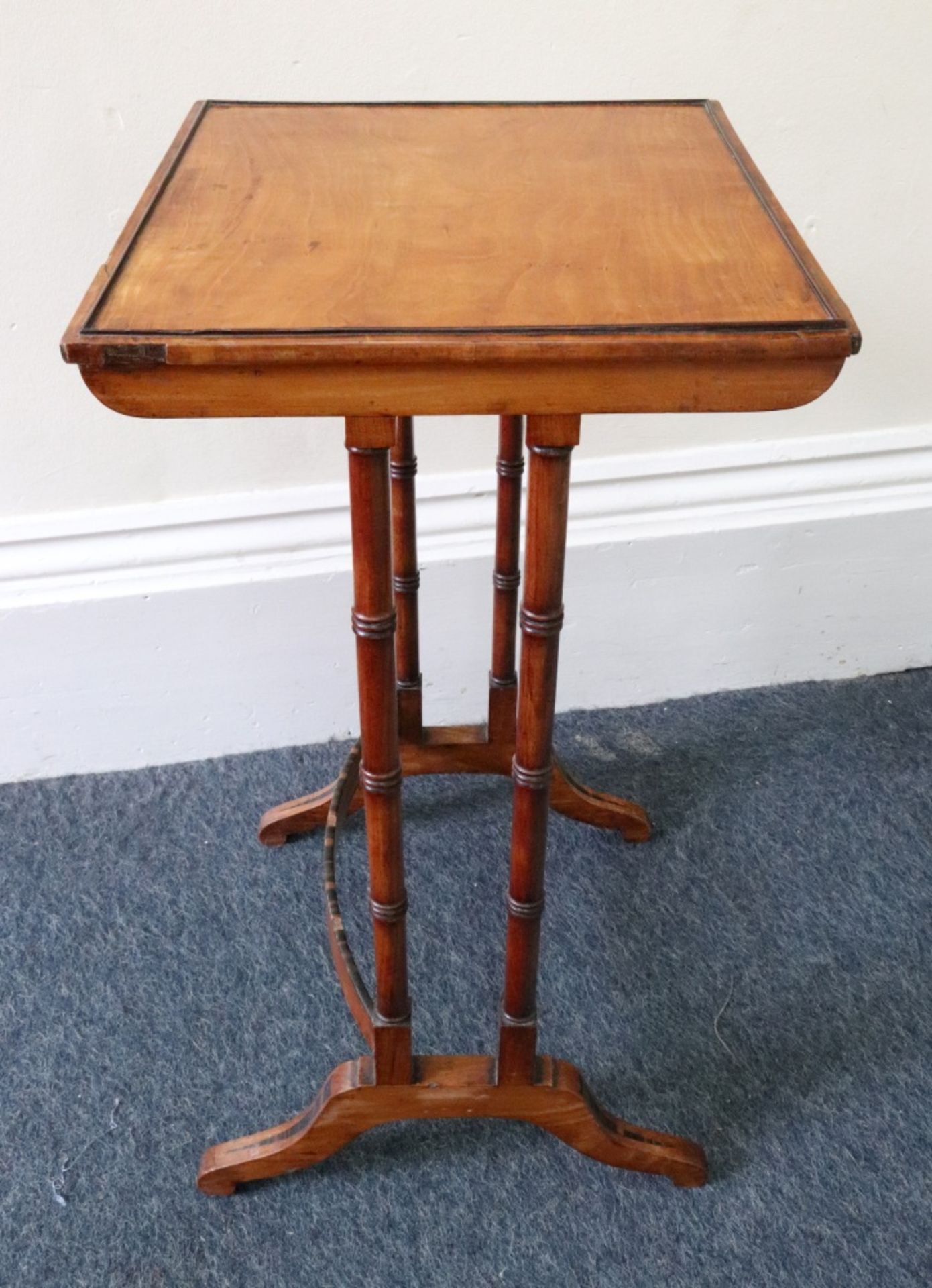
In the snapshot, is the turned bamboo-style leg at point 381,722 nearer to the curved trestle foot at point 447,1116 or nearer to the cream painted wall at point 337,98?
the curved trestle foot at point 447,1116

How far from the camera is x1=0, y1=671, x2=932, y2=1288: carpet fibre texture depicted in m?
1.01

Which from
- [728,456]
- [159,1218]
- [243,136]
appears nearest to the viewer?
[243,136]

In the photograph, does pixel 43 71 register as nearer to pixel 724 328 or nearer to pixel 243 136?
pixel 243 136

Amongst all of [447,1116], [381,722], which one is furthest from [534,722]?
[447,1116]

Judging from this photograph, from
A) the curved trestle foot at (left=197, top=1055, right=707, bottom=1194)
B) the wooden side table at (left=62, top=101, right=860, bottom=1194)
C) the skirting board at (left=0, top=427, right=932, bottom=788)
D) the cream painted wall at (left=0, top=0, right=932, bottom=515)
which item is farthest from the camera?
the skirting board at (left=0, top=427, right=932, bottom=788)

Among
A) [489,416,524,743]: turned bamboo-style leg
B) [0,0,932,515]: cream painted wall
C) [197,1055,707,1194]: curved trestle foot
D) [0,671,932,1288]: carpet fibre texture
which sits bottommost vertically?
[0,671,932,1288]: carpet fibre texture

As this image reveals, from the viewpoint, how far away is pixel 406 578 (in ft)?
3.98

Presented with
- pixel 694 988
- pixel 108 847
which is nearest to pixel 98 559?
pixel 108 847

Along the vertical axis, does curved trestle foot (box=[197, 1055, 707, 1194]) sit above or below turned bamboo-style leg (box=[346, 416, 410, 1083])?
below

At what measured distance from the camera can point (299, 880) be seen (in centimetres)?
131

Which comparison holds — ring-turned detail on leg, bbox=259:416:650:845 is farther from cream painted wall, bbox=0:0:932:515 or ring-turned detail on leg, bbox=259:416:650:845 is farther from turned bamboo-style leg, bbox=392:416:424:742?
cream painted wall, bbox=0:0:932:515

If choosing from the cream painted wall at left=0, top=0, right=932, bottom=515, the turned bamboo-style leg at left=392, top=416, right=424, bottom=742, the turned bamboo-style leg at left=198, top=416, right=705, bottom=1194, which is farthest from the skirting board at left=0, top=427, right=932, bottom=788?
the turned bamboo-style leg at left=198, top=416, right=705, bottom=1194

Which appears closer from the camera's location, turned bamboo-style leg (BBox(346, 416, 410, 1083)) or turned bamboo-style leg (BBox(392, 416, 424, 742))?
turned bamboo-style leg (BBox(346, 416, 410, 1083))

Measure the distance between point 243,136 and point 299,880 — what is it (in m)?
0.74
